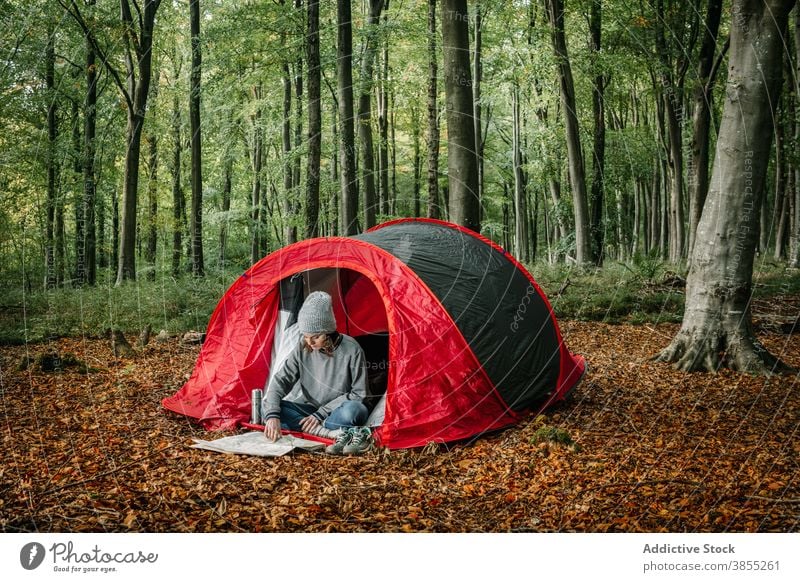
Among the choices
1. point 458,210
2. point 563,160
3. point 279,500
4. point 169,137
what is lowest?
point 279,500

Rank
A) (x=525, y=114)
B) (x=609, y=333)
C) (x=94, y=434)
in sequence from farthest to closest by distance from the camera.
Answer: (x=525, y=114) < (x=609, y=333) < (x=94, y=434)

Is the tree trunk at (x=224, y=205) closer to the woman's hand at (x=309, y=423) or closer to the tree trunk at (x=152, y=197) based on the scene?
the tree trunk at (x=152, y=197)

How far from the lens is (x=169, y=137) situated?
2167cm

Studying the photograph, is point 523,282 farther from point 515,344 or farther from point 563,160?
point 563,160

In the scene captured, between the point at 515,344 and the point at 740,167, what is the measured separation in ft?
10.4

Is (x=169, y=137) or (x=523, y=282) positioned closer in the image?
(x=523, y=282)

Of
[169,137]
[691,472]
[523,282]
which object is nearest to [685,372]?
[523,282]

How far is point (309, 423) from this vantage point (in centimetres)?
545

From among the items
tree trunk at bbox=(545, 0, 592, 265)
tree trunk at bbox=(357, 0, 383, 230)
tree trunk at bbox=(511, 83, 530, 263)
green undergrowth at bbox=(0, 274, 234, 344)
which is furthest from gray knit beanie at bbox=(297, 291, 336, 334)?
tree trunk at bbox=(511, 83, 530, 263)

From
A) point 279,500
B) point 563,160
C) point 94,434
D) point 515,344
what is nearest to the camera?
point 279,500

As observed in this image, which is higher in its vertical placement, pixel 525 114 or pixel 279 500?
pixel 525 114

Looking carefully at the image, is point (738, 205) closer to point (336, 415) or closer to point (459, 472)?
point (459, 472)

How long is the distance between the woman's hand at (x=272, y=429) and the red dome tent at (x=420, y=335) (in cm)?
68

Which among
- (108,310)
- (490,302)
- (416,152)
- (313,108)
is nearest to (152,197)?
(108,310)
